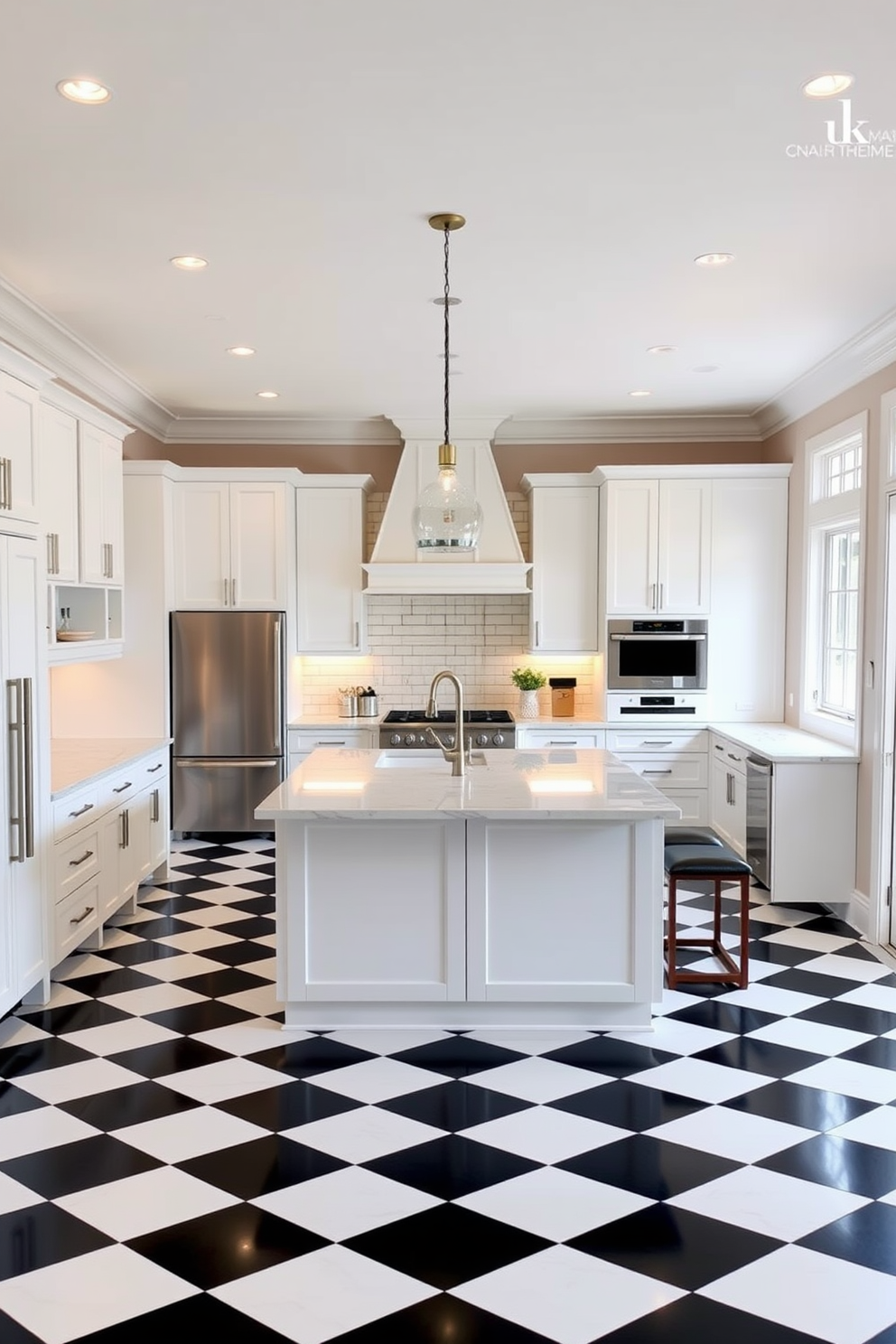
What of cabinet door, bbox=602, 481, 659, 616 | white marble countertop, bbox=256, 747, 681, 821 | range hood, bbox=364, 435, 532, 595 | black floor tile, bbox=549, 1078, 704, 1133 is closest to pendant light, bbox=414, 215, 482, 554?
white marble countertop, bbox=256, 747, 681, 821

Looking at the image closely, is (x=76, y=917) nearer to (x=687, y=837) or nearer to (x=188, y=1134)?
(x=188, y=1134)

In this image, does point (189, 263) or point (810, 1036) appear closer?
point (810, 1036)

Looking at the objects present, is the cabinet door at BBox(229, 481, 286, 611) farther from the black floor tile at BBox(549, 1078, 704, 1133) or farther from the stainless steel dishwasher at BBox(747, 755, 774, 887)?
the black floor tile at BBox(549, 1078, 704, 1133)

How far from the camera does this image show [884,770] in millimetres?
4875

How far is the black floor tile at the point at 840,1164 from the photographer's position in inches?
109

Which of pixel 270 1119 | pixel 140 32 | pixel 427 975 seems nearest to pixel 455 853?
pixel 427 975

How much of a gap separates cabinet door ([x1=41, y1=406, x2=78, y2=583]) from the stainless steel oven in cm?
345

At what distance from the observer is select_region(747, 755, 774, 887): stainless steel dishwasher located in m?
5.31

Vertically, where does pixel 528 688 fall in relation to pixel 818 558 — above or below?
below

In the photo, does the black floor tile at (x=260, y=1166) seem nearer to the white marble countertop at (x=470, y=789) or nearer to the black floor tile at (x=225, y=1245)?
the black floor tile at (x=225, y=1245)

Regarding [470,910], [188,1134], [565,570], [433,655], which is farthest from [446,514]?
[433,655]

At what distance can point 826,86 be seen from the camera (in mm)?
2723

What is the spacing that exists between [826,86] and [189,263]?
2.40m

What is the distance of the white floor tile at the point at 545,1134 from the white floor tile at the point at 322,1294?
660 mm
